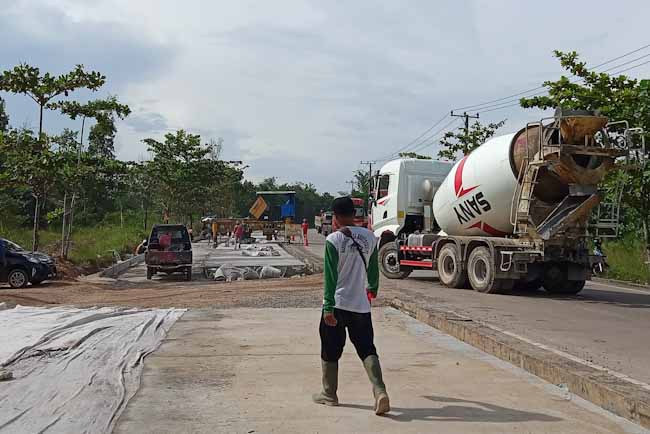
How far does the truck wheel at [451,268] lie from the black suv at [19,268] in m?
11.1

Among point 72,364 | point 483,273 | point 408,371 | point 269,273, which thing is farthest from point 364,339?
point 269,273

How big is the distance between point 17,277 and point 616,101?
716 inches

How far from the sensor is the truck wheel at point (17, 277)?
61.9 feet

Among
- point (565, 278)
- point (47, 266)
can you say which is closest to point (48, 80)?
point (47, 266)

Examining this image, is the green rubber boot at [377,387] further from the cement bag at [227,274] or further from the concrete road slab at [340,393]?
the cement bag at [227,274]

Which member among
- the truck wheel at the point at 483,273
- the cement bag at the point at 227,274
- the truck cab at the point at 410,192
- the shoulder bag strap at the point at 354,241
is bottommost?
the cement bag at the point at 227,274

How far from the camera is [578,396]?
6.24 meters

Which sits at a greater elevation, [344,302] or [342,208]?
[342,208]

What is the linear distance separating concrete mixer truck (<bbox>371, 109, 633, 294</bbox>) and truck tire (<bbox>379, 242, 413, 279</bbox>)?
3.25 ft

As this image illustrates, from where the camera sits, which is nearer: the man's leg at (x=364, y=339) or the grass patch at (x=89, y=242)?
the man's leg at (x=364, y=339)

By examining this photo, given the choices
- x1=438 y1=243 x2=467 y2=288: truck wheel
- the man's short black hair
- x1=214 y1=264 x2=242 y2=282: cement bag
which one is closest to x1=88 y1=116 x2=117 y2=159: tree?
x1=214 y1=264 x2=242 y2=282: cement bag

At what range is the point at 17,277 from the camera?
18.9 meters

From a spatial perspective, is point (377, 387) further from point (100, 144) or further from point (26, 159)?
point (100, 144)

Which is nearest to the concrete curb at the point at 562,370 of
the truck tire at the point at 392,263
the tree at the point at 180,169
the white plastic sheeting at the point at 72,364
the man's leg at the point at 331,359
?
the man's leg at the point at 331,359
